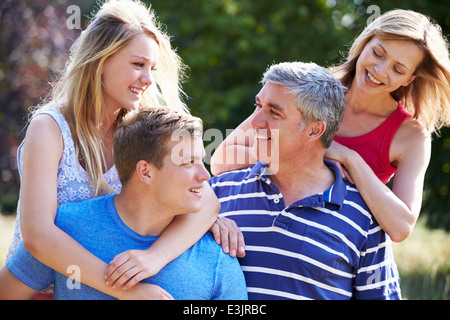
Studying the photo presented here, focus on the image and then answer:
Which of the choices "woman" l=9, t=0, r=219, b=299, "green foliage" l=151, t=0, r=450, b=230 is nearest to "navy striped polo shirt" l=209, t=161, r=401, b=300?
"woman" l=9, t=0, r=219, b=299

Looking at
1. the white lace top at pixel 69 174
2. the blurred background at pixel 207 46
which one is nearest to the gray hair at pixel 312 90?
the white lace top at pixel 69 174

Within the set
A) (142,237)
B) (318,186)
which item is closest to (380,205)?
(318,186)

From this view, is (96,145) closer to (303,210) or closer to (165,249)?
(165,249)

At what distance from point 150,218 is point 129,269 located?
281mm

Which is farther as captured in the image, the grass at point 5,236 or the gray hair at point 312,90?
the grass at point 5,236

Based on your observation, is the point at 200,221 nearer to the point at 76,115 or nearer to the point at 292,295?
the point at 292,295

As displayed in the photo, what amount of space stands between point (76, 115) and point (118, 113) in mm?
277

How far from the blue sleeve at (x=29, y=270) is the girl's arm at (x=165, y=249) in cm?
33

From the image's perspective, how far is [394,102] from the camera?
3295 millimetres

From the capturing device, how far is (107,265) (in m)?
2.29

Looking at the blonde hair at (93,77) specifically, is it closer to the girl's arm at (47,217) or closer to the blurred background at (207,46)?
the girl's arm at (47,217)

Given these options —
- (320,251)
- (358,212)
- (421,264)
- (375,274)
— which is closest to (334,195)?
(358,212)

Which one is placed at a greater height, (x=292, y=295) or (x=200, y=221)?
(x=200, y=221)

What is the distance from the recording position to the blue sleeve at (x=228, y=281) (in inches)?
94.0
